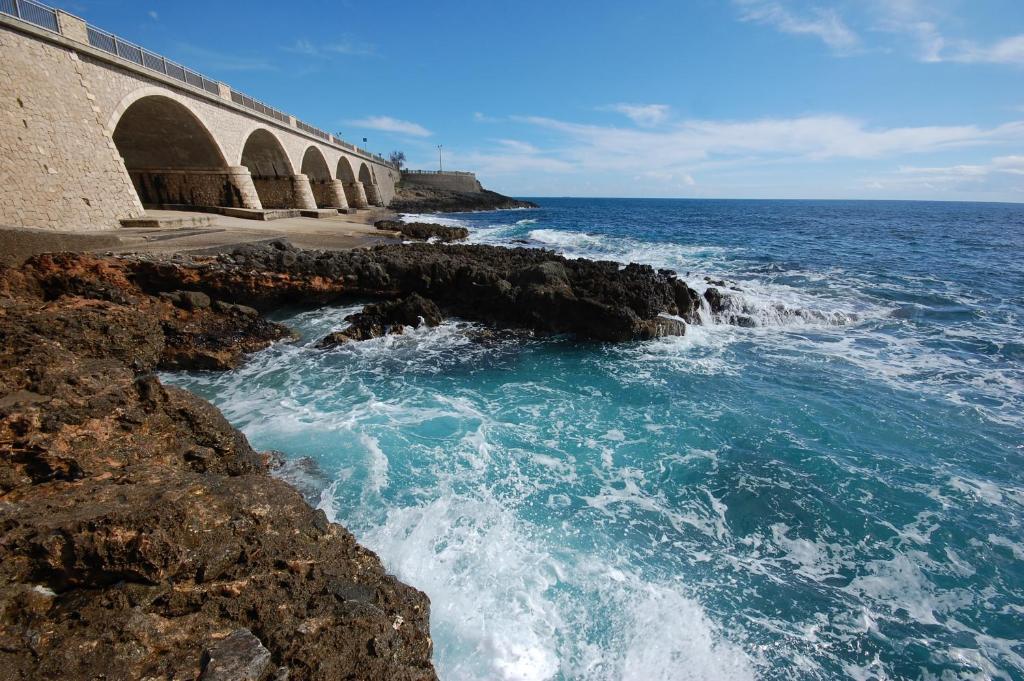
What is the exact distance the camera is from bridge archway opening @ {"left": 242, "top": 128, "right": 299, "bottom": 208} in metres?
30.2

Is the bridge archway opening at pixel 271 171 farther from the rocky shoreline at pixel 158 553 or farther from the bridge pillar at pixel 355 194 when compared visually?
the rocky shoreline at pixel 158 553

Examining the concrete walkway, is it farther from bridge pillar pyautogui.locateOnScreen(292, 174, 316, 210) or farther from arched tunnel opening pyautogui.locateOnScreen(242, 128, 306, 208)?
arched tunnel opening pyautogui.locateOnScreen(242, 128, 306, 208)

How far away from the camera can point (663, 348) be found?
11.6 metres

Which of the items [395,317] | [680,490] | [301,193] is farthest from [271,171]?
[680,490]

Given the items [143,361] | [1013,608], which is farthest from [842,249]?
[143,361]

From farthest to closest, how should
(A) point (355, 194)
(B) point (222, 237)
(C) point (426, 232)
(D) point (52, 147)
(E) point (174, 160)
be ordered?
1. (A) point (355, 194)
2. (C) point (426, 232)
3. (E) point (174, 160)
4. (B) point (222, 237)
5. (D) point (52, 147)

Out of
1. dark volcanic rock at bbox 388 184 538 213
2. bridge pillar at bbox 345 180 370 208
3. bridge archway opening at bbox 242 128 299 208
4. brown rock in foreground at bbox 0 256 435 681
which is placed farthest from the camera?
dark volcanic rock at bbox 388 184 538 213

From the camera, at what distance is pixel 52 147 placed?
44.8 feet

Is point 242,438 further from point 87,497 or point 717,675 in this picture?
point 717,675

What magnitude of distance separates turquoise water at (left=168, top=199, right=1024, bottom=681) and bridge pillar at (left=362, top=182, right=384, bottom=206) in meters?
47.6

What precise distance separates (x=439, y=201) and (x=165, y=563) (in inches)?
2727

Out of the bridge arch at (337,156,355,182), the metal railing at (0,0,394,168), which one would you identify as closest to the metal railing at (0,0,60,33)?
the metal railing at (0,0,394,168)

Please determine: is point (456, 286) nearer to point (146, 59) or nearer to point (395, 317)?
point (395, 317)

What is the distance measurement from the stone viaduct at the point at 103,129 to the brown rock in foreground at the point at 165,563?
12.3 m
